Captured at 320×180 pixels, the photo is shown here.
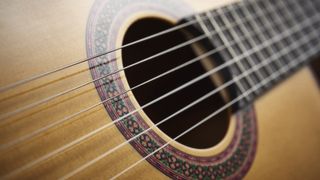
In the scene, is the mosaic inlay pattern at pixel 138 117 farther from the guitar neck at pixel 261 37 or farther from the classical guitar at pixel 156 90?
the guitar neck at pixel 261 37

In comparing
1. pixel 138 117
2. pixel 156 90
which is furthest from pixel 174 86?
pixel 138 117

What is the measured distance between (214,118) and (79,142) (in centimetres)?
38

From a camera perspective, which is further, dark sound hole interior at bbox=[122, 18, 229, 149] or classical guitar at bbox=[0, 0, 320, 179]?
dark sound hole interior at bbox=[122, 18, 229, 149]

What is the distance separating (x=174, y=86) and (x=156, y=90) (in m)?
0.05

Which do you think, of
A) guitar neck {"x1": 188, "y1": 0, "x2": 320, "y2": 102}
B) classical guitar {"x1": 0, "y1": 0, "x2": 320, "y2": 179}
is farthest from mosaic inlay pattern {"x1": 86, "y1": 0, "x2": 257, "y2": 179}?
guitar neck {"x1": 188, "y1": 0, "x2": 320, "y2": 102}

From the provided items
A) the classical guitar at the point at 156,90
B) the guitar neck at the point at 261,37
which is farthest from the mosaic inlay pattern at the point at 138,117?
the guitar neck at the point at 261,37

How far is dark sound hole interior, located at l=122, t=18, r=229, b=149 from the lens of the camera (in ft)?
2.66

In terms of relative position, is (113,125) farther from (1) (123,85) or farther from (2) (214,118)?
(2) (214,118)

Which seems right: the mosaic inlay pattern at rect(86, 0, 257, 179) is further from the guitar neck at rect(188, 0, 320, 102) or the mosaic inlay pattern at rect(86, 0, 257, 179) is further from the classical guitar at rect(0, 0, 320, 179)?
the guitar neck at rect(188, 0, 320, 102)

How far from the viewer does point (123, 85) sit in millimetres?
604

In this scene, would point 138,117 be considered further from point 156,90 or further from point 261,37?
point 261,37

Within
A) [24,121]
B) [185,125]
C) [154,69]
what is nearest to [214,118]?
[185,125]

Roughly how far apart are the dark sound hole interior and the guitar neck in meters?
0.08

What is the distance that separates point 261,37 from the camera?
0.90 meters
